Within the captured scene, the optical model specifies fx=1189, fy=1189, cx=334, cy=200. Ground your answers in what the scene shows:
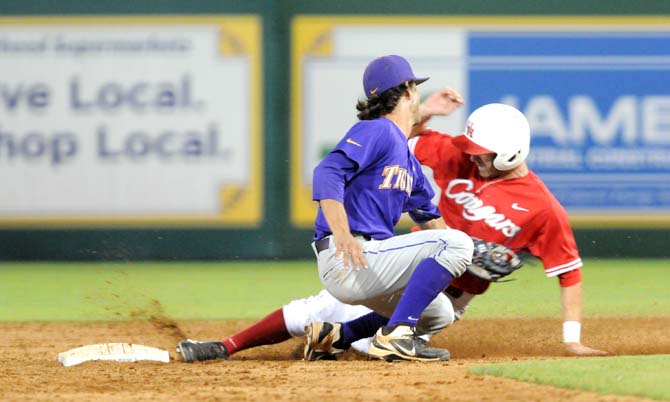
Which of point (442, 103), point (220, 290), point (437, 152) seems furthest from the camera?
point (220, 290)

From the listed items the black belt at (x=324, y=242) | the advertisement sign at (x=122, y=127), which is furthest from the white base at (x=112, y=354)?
the advertisement sign at (x=122, y=127)

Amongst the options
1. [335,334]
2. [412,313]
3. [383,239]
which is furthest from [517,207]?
[335,334]

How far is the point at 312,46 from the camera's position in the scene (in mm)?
10219

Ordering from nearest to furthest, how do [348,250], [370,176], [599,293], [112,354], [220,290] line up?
[348,250], [370,176], [112,354], [599,293], [220,290]

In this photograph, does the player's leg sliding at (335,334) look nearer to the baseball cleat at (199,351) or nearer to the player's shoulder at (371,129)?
the baseball cleat at (199,351)

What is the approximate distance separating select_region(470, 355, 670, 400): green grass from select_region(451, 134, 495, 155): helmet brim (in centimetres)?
121

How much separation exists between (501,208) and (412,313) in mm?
998

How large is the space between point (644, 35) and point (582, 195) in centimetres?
152

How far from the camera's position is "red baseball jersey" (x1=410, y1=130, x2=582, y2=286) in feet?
18.3

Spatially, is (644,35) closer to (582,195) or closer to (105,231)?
(582,195)

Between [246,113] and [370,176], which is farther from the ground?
[246,113]

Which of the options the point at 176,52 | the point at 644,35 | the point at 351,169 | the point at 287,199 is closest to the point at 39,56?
the point at 176,52

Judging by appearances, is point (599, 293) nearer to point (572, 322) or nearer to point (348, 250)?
point (572, 322)

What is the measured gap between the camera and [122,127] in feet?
33.2
